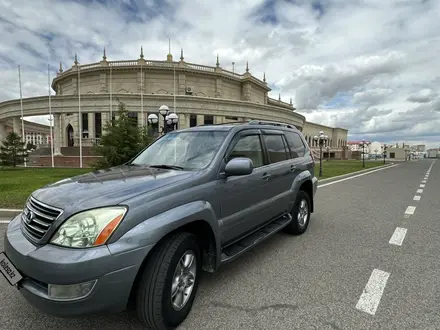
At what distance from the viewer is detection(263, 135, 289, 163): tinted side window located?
3.96 meters

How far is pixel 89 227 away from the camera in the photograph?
196cm

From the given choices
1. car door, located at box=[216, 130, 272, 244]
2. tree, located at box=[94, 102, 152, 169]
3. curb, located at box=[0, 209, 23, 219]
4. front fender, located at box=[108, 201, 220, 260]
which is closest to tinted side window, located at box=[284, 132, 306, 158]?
car door, located at box=[216, 130, 272, 244]

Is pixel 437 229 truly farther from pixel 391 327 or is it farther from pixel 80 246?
pixel 80 246

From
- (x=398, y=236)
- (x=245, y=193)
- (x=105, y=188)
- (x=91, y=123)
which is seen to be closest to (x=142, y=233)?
(x=105, y=188)

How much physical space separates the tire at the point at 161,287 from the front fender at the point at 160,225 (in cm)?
17

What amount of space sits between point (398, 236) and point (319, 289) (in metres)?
2.90

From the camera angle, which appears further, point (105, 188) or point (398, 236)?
point (398, 236)

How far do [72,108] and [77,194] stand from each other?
1324 inches

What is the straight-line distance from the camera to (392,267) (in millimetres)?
3547

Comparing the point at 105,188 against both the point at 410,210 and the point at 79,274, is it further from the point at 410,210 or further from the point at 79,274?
the point at 410,210

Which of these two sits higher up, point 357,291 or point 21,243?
point 21,243

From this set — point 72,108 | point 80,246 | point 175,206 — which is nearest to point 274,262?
point 175,206

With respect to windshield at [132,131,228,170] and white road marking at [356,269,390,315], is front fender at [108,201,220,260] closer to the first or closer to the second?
windshield at [132,131,228,170]

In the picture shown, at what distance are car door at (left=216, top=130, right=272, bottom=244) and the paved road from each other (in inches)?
24.6
